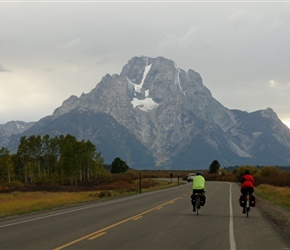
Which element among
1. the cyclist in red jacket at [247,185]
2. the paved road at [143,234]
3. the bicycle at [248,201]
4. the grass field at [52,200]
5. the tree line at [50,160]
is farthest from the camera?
the tree line at [50,160]

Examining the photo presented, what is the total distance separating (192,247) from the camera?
1260 centimetres

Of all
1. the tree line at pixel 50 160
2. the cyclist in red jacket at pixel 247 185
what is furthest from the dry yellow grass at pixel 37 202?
the tree line at pixel 50 160

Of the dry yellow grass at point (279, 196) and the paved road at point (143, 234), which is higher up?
the paved road at point (143, 234)

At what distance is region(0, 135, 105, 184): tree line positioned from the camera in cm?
11394

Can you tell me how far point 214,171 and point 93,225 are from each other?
128742mm

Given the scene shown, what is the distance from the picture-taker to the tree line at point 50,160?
11394 cm

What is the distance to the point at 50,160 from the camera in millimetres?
138125

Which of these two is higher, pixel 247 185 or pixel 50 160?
pixel 247 185

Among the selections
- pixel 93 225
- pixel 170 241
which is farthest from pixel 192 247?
pixel 93 225

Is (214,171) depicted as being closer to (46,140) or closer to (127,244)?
(46,140)

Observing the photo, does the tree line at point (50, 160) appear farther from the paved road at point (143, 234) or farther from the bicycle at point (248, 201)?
the paved road at point (143, 234)

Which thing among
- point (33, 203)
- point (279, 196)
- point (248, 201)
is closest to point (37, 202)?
point (33, 203)

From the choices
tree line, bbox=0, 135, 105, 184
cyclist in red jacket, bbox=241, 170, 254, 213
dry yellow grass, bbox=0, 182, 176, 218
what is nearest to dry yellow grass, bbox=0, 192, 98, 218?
dry yellow grass, bbox=0, 182, 176, 218

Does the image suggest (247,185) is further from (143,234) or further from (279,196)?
(279,196)
